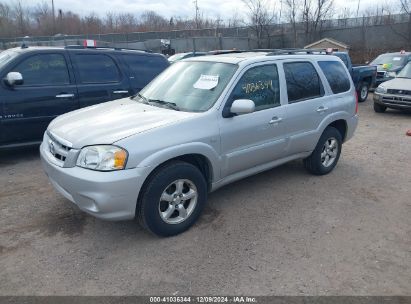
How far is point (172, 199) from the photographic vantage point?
11.8 feet

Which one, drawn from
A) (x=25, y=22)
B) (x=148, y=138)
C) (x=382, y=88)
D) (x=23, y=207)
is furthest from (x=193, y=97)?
(x=25, y=22)

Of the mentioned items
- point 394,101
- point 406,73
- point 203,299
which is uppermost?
point 406,73

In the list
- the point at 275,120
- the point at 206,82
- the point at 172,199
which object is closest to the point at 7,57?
the point at 206,82

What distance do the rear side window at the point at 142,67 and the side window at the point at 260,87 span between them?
3299mm

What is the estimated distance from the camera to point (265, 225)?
13.0ft

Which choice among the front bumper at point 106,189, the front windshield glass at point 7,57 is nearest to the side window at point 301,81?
the front bumper at point 106,189

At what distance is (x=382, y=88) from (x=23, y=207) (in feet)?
31.9

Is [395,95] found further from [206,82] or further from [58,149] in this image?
[58,149]

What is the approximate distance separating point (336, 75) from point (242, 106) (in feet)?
7.77

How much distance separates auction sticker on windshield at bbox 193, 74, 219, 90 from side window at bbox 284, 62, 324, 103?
1064mm

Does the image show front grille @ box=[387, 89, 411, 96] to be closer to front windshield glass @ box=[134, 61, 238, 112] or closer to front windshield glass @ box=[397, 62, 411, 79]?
front windshield glass @ box=[397, 62, 411, 79]

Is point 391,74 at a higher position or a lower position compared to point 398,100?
higher

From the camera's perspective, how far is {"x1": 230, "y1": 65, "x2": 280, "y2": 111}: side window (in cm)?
405

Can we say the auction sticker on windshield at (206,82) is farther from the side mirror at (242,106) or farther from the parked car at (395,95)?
the parked car at (395,95)
